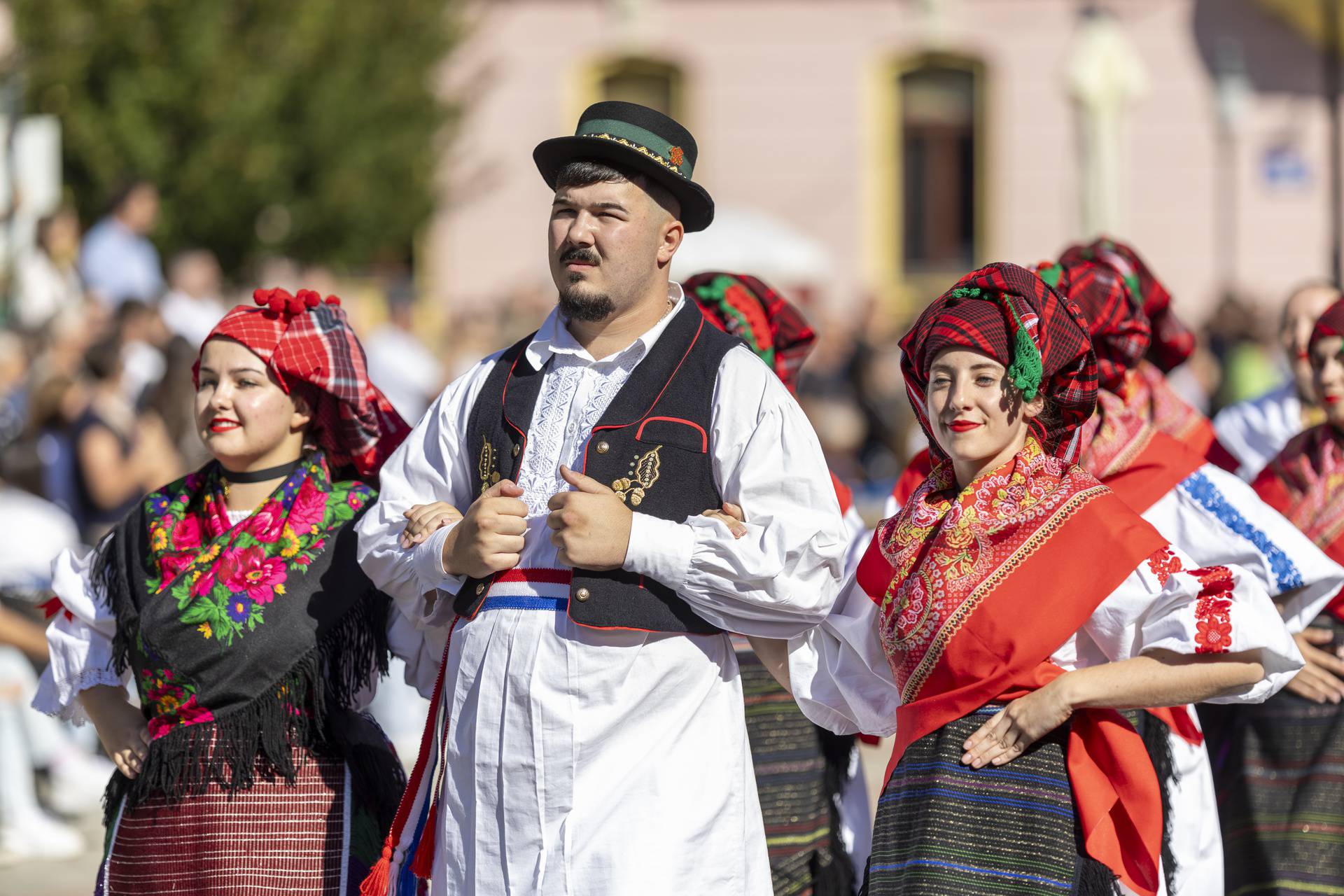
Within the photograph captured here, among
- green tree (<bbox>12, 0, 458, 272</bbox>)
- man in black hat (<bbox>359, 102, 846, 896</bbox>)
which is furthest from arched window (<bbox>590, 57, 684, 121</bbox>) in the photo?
man in black hat (<bbox>359, 102, 846, 896</bbox>)

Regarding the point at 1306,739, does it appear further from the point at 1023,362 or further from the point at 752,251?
the point at 752,251

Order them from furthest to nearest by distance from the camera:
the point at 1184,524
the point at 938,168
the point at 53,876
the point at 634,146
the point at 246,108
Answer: the point at 938,168, the point at 246,108, the point at 53,876, the point at 1184,524, the point at 634,146

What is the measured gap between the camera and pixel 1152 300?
455cm

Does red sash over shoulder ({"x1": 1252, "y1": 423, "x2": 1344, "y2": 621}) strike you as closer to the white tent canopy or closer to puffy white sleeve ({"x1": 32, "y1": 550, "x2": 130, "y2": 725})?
puffy white sleeve ({"x1": 32, "y1": 550, "x2": 130, "y2": 725})

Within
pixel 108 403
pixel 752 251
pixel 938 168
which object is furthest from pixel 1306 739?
pixel 938 168

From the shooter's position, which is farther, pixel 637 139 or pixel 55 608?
pixel 55 608

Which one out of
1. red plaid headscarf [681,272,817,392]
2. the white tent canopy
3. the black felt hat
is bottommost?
red plaid headscarf [681,272,817,392]

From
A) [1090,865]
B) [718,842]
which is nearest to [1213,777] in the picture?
[1090,865]

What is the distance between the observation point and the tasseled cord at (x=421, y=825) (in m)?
3.48

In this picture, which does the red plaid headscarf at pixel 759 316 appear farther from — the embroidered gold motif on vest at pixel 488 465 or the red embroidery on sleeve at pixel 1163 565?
the red embroidery on sleeve at pixel 1163 565

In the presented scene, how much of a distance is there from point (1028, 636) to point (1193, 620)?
0.31 m

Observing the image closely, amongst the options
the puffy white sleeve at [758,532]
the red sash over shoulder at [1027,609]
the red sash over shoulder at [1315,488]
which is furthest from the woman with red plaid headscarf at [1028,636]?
the red sash over shoulder at [1315,488]

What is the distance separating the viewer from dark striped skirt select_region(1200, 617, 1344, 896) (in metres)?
4.19

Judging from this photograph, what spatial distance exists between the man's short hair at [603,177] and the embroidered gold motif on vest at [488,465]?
53cm
